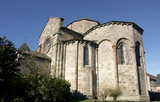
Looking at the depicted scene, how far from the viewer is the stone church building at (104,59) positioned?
53.1 feet

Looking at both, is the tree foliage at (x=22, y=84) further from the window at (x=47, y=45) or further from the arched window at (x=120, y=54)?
the window at (x=47, y=45)

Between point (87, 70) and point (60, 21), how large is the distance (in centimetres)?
841

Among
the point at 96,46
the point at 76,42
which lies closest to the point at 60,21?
the point at 76,42

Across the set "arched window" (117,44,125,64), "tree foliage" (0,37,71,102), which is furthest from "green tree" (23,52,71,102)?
"arched window" (117,44,125,64)

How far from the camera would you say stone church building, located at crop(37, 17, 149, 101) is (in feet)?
53.1

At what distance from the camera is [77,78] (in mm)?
16469

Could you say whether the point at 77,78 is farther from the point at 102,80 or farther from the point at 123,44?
the point at 123,44

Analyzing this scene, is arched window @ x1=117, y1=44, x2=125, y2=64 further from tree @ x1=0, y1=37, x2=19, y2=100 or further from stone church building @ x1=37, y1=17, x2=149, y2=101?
tree @ x1=0, y1=37, x2=19, y2=100

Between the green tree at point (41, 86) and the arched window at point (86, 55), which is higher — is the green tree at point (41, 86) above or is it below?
below

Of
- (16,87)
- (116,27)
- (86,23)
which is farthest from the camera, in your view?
(86,23)

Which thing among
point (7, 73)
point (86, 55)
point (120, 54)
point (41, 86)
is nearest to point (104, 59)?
point (120, 54)

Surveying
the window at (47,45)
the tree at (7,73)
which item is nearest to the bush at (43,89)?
the tree at (7,73)

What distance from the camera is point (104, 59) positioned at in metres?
17.8

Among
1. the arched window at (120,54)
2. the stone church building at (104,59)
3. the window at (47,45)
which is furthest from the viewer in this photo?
the window at (47,45)
